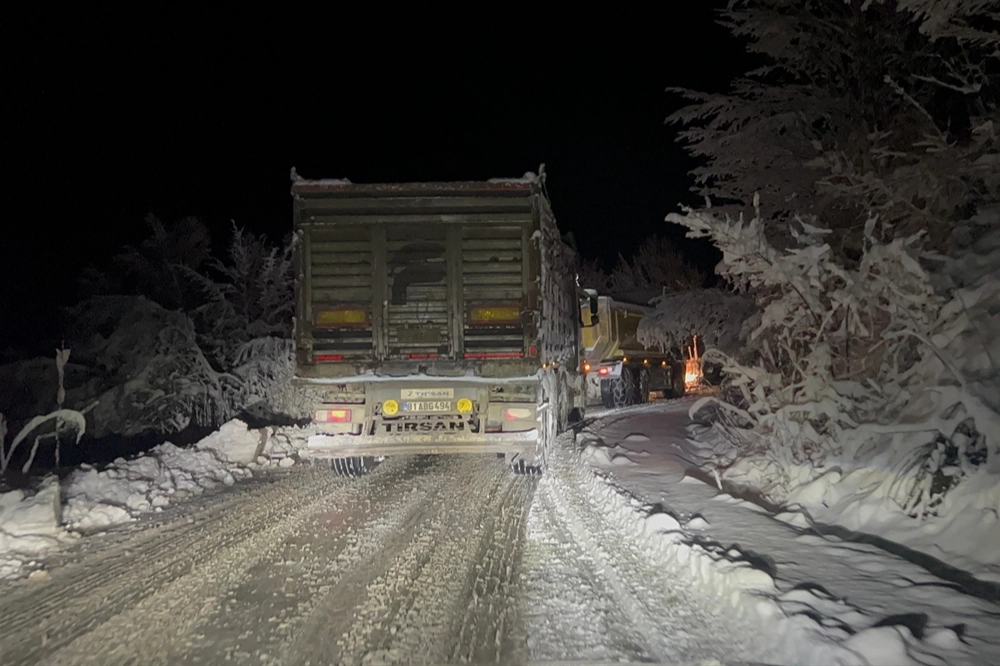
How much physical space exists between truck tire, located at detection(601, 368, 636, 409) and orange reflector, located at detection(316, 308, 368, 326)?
41.1ft

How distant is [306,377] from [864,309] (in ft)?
21.4

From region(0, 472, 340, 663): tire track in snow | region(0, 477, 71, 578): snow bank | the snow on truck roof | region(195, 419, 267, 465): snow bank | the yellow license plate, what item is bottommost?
region(0, 472, 340, 663): tire track in snow

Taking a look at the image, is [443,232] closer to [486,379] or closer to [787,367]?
[486,379]

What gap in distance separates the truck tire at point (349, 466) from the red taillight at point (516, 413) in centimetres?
231

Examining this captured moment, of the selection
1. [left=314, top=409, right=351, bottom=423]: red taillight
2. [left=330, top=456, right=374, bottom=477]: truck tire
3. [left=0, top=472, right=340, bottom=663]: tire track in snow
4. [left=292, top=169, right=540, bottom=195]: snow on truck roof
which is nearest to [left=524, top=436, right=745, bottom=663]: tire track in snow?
[left=0, top=472, right=340, bottom=663]: tire track in snow

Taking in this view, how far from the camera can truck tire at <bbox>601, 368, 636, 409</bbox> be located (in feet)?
68.5

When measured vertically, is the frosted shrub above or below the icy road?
above

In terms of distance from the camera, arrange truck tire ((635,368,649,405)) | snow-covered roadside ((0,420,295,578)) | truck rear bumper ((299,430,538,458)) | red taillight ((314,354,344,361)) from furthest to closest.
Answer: truck tire ((635,368,649,405))
red taillight ((314,354,344,361))
truck rear bumper ((299,430,538,458))
snow-covered roadside ((0,420,295,578))

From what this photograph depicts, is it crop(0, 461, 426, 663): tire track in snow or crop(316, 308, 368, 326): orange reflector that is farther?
crop(316, 308, 368, 326): orange reflector

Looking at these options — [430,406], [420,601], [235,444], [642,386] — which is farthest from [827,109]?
[642,386]

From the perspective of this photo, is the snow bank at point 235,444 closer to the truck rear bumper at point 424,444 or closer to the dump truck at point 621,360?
the truck rear bumper at point 424,444

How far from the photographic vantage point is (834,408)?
7133 mm

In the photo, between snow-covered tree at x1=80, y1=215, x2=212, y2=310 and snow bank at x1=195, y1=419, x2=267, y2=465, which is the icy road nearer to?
snow bank at x1=195, y1=419, x2=267, y2=465

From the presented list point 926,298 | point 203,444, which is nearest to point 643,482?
point 926,298
